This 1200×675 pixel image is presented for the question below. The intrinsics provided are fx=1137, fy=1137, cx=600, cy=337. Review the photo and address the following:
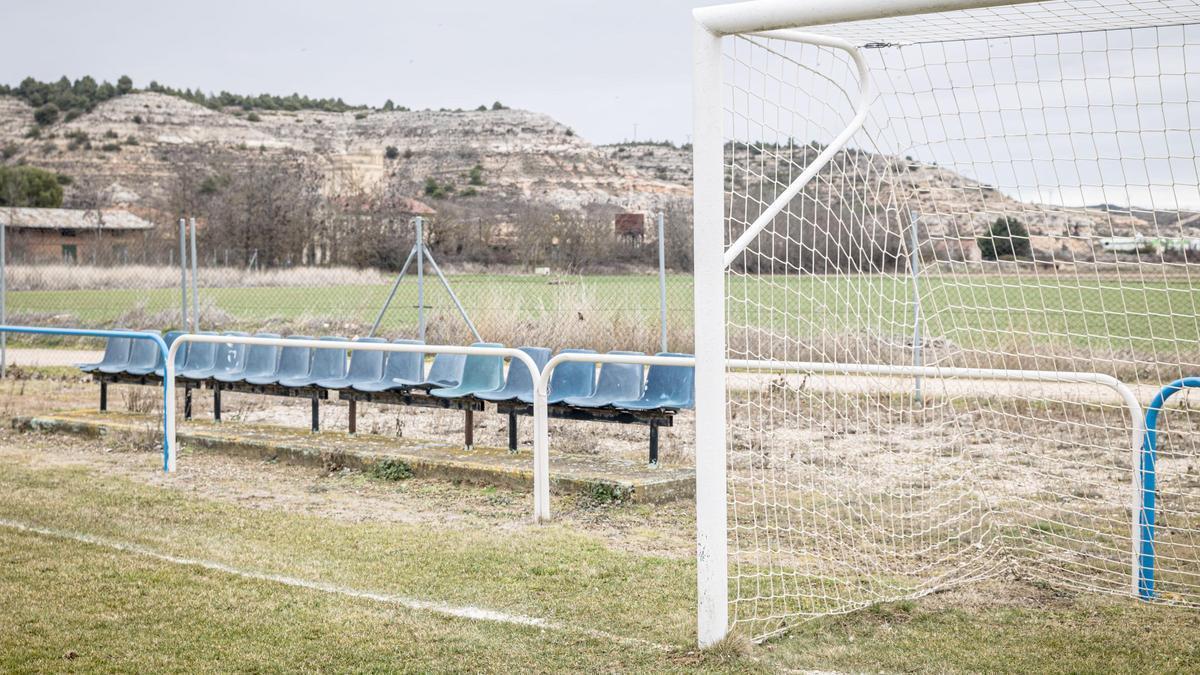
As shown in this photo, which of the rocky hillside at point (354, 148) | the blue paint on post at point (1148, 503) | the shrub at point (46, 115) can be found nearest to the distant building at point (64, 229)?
the rocky hillside at point (354, 148)

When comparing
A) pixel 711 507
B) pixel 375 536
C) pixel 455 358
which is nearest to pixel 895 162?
pixel 711 507

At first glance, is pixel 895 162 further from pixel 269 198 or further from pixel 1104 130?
pixel 269 198

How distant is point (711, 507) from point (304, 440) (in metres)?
5.63

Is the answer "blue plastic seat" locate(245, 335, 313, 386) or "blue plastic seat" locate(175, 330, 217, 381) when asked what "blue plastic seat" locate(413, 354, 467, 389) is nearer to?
"blue plastic seat" locate(245, 335, 313, 386)

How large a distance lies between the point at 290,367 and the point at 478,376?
234 cm

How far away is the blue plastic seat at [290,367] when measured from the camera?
10.4m

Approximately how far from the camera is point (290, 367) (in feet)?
34.7

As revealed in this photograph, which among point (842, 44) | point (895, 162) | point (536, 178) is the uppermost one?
point (536, 178)

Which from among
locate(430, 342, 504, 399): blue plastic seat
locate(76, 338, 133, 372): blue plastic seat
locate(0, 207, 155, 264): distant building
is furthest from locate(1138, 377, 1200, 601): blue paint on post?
locate(0, 207, 155, 264): distant building

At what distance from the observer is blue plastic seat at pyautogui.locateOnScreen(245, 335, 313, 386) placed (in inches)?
410

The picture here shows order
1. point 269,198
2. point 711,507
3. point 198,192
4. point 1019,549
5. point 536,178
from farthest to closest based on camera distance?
point 536,178 → point 198,192 → point 269,198 → point 1019,549 → point 711,507

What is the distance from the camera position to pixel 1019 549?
607cm

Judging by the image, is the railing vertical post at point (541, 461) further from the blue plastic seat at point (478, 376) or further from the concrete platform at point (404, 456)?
the blue plastic seat at point (478, 376)

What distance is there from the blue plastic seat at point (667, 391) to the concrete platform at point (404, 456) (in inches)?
17.6
